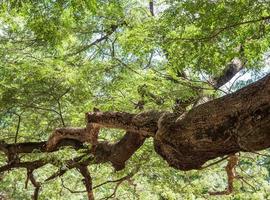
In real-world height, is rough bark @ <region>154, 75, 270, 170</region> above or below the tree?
below

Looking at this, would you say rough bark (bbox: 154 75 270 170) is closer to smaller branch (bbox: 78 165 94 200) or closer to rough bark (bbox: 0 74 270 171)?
rough bark (bbox: 0 74 270 171)

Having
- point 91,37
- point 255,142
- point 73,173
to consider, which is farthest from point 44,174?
point 255,142

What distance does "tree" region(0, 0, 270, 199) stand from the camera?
250 centimetres

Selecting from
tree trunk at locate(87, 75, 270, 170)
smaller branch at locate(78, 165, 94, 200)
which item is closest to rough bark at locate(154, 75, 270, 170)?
tree trunk at locate(87, 75, 270, 170)

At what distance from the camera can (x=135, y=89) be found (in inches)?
199

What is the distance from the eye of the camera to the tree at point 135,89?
8.20 ft

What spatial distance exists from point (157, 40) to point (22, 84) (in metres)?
2.04

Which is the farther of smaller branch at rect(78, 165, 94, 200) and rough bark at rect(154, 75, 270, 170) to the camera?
smaller branch at rect(78, 165, 94, 200)

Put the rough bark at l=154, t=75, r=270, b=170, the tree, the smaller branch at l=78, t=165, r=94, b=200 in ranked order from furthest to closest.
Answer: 1. the smaller branch at l=78, t=165, r=94, b=200
2. the tree
3. the rough bark at l=154, t=75, r=270, b=170

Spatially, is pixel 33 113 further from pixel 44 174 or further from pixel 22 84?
pixel 44 174

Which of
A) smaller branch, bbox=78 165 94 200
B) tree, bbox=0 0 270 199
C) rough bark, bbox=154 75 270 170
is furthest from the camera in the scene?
smaller branch, bbox=78 165 94 200

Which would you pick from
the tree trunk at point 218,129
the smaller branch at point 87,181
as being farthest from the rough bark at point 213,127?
the smaller branch at point 87,181

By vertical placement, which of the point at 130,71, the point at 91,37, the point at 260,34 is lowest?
the point at 260,34

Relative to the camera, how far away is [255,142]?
2193 mm
